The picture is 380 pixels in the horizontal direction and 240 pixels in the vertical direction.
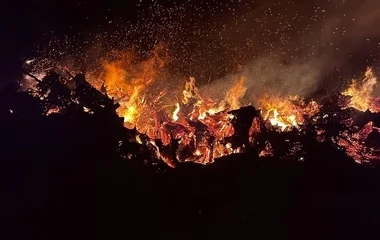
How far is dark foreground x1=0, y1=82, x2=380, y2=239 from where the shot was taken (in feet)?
32.3

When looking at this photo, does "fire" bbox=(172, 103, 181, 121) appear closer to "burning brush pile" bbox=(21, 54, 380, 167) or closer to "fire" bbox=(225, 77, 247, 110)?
"burning brush pile" bbox=(21, 54, 380, 167)

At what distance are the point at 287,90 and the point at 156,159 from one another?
564 inches

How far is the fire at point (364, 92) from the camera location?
18380 millimetres

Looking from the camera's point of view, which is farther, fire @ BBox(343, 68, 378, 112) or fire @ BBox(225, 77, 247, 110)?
fire @ BBox(225, 77, 247, 110)

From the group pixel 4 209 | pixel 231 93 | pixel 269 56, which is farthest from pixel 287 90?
pixel 4 209

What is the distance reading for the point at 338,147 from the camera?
11.6 metres

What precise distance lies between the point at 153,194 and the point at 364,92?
14069mm

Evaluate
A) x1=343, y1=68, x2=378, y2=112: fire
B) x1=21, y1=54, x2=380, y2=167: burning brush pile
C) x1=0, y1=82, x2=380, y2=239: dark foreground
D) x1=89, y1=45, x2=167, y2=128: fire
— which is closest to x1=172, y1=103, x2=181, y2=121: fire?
x1=21, y1=54, x2=380, y2=167: burning brush pile

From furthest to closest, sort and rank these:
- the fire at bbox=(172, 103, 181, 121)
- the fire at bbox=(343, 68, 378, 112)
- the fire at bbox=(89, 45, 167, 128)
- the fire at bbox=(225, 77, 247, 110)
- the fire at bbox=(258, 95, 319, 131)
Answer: the fire at bbox=(225, 77, 247, 110), the fire at bbox=(343, 68, 378, 112), the fire at bbox=(89, 45, 167, 128), the fire at bbox=(172, 103, 181, 121), the fire at bbox=(258, 95, 319, 131)

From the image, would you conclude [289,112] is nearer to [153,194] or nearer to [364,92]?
[364,92]

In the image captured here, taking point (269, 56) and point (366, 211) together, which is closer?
point (366, 211)

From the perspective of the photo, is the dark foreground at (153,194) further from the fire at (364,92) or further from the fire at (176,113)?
the fire at (364,92)

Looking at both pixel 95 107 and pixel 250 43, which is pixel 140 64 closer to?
pixel 250 43

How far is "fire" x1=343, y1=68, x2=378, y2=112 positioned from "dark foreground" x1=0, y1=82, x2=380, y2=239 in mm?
7158
